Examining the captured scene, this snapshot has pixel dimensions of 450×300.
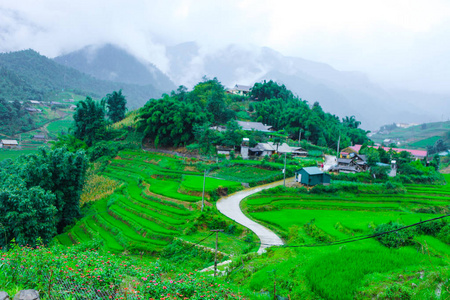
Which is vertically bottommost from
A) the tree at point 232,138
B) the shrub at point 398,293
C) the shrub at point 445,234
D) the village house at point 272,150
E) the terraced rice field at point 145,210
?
the terraced rice field at point 145,210

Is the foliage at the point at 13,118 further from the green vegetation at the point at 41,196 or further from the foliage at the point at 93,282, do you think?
the foliage at the point at 93,282

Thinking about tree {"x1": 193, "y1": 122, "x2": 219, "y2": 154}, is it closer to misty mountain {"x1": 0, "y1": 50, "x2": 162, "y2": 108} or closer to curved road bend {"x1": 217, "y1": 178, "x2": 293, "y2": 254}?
curved road bend {"x1": 217, "y1": 178, "x2": 293, "y2": 254}

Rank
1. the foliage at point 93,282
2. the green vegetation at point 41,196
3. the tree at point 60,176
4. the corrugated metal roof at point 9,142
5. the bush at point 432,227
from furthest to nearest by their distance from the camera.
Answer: the corrugated metal roof at point 9,142, the tree at point 60,176, the green vegetation at point 41,196, the bush at point 432,227, the foliage at point 93,282

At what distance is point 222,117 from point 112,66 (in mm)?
141644

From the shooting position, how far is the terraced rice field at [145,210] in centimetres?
1693

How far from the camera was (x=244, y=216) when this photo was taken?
20016 mm

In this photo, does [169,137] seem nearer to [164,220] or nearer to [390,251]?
[164,220]

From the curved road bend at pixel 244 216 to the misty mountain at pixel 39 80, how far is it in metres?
70.7

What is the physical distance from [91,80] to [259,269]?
123191mm

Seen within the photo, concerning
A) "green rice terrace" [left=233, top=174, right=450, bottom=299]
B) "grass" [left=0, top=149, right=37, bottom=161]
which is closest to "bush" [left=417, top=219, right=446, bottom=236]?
"green rice terrace" [left=233, top=174, right=450, bottom=299]

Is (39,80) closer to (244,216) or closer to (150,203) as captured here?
(150,203)

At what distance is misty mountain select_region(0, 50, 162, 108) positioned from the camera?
244 feet

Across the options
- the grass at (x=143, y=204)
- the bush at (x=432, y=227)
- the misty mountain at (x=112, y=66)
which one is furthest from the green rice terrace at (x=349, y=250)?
the misty mountain at (x=112, y=66)

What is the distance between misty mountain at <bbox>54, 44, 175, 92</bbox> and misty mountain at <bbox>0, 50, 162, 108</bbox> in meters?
45.2
